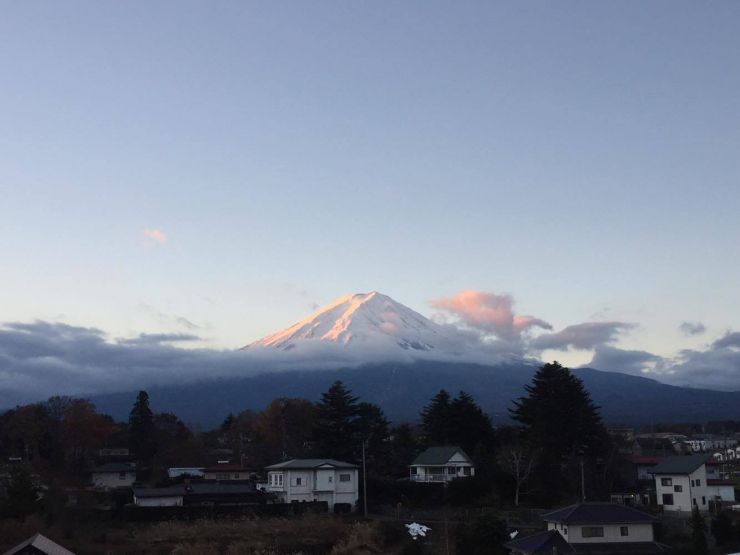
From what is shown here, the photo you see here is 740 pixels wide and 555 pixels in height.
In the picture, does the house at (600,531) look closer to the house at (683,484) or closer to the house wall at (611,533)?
the house wall at (611,533)

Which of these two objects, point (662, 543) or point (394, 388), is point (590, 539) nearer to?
point (662, 543)

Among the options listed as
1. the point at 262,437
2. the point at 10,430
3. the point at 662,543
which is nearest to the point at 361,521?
the point at 662,543

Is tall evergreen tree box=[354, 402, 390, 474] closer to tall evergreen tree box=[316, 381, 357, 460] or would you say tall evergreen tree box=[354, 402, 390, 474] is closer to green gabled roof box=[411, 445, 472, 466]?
tall evergreen tree box=[316, 381, 357, 460]

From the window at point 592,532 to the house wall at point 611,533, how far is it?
0.22 feet

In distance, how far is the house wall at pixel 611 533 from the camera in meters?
27.2

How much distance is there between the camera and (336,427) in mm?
47781

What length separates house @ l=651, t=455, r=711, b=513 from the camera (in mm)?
35938

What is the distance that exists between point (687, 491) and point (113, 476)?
3317cm

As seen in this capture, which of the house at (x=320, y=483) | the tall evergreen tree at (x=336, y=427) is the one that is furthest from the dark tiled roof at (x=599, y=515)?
the tall evergreen tree at (x=336, y=427)

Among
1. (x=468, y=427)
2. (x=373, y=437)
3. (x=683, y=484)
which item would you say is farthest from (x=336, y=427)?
(x=683, y=484)

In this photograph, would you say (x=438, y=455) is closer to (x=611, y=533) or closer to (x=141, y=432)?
(x=611, y=533)

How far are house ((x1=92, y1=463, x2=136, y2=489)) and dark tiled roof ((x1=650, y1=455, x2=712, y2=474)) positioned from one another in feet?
102

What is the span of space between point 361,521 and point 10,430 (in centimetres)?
3434

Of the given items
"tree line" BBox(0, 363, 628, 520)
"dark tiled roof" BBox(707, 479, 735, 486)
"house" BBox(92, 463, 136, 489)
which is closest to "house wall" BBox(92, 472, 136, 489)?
"house" BBox(92, 463, 136, 489)
